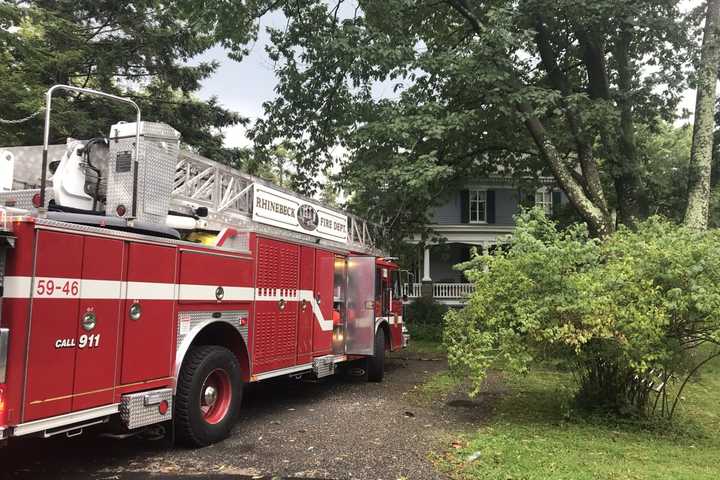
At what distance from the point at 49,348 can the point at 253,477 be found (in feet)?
7.11

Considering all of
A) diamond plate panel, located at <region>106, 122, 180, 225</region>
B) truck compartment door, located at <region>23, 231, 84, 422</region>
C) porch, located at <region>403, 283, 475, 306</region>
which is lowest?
truck compartment door, located at <region>23, 231, 84, 422</region>

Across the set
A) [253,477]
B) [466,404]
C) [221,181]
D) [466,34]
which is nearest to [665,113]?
[466,34]

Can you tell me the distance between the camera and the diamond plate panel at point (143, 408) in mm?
4926

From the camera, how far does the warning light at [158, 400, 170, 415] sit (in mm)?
5305

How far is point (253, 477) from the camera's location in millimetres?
5191

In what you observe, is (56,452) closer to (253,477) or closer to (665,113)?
(253,477)

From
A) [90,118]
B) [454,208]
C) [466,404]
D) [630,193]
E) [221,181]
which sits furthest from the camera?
[454,208]

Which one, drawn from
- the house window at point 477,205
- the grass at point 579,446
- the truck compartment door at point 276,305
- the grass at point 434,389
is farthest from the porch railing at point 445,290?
the truck compartment door at point 276,305

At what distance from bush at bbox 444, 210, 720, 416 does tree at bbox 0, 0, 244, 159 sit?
10001mm

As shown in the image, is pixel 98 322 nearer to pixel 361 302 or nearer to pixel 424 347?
pixel 361 302

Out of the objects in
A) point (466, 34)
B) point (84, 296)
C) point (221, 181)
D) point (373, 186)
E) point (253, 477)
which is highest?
point (466, 34)

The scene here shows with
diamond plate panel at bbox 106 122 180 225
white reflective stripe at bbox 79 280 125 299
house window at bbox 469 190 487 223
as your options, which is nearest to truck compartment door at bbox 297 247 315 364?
diamond plate panel at bbox 106 122 180 225

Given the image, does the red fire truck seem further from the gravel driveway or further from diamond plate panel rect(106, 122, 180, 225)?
the gravel driveway

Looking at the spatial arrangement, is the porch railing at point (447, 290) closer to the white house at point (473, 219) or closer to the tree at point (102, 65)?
the white house at point (473, 219)
